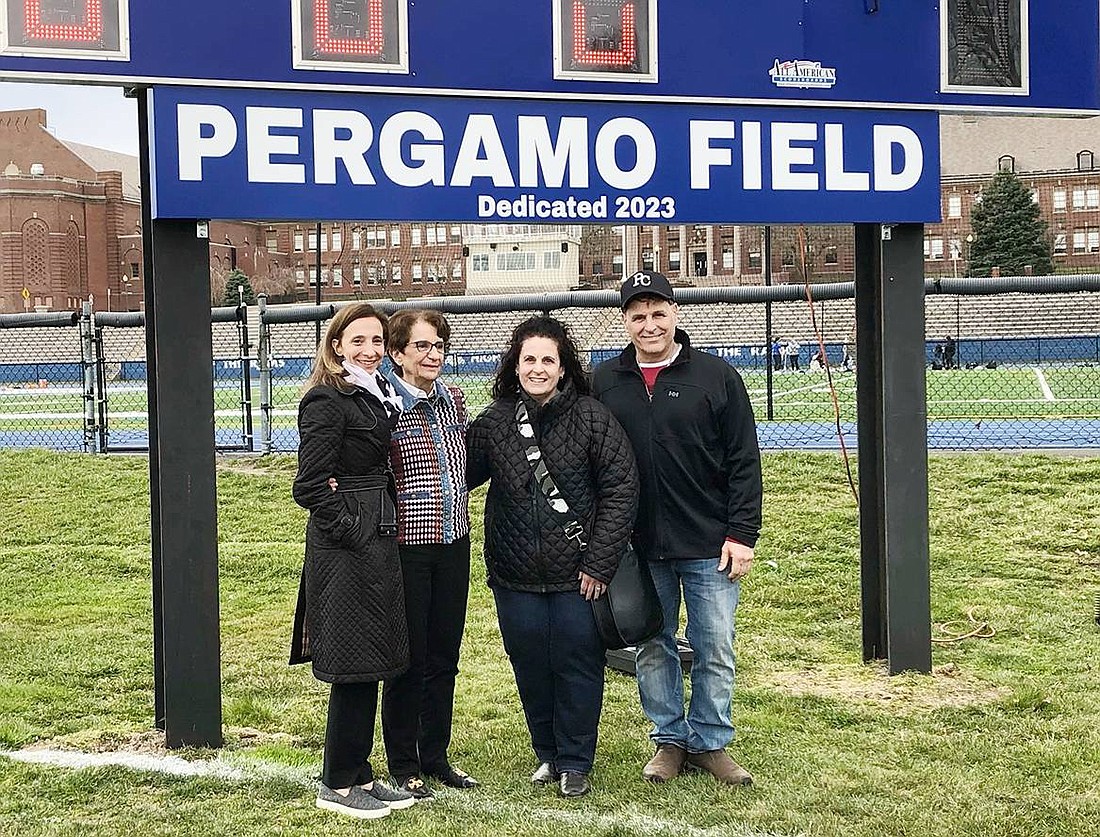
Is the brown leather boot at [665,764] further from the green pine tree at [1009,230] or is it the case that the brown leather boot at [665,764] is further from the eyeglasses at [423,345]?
the green pine tree at [1009,230]

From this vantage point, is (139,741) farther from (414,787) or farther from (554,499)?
(554,499)

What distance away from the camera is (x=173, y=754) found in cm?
543

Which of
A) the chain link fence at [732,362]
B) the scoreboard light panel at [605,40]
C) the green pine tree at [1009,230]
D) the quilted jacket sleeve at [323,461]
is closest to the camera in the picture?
the quilted jacket sleeve at [323,461]

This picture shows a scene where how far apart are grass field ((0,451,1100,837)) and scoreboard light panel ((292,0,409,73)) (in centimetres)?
288

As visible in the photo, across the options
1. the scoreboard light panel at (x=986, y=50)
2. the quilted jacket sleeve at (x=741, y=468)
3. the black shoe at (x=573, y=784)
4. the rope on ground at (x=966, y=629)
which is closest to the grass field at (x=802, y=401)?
the rope on ground at (x=966, y=629)

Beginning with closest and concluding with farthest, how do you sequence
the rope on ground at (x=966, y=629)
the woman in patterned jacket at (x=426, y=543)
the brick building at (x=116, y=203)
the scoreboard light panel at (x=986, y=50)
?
the woman in patterned jacket at (x=426, y=543), the scoreboard light panel at (x=986, y=50), the rope on ground at (x=966, y=629), the brick building at (x=116, y=203)

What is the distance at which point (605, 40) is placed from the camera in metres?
5.92

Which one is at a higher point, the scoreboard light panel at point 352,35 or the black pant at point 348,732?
the scoreboard light panel at point 352,35

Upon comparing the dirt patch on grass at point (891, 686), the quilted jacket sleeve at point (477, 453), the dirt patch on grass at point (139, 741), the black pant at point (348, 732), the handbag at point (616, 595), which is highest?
the quilted jacket sleeve at point (477, 453)

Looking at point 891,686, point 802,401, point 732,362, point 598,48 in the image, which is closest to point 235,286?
point 732,362

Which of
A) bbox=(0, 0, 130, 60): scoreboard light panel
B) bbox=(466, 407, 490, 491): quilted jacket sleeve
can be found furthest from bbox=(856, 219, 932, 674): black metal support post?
bbox=(0, 0, 130, 60): scoreboard light panel

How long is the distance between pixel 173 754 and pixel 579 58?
3.45m

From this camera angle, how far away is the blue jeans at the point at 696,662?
16.7ft

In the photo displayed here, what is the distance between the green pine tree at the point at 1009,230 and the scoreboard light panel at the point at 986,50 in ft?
204
